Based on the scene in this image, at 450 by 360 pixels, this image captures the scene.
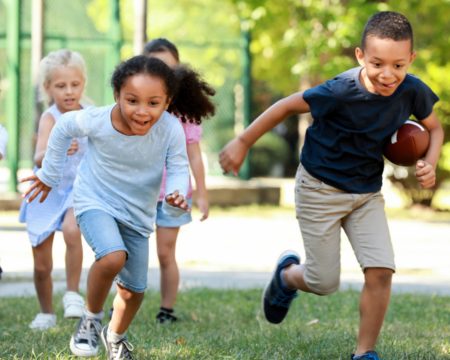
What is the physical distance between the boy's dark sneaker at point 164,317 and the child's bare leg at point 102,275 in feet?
4.04

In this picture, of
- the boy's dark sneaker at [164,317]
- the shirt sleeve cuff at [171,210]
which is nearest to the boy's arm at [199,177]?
the boy's dark sneaker at [164,317]

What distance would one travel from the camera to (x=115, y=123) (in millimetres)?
3135

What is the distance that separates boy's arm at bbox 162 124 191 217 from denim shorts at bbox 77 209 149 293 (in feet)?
1.07

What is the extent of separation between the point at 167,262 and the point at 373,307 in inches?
65.6

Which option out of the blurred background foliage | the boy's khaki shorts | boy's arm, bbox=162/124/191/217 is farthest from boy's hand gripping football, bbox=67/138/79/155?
the blurred background foliage

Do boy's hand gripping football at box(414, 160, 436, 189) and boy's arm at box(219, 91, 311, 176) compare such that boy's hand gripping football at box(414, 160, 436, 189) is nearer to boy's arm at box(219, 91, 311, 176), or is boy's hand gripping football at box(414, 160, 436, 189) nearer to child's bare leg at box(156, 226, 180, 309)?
boy's arm at box(219, 91, 311, 176)

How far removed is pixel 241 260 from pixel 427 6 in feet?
22.7

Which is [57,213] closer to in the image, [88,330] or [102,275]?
[88,330]

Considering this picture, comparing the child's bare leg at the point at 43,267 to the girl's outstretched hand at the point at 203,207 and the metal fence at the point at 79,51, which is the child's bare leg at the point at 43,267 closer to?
the girl's outstretched hand at the point at 203,207

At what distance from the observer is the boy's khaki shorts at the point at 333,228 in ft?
11.1

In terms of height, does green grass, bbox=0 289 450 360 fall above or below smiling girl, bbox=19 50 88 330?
below

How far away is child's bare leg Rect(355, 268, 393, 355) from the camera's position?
131 inches

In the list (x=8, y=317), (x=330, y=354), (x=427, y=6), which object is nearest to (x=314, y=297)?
(x=330, y=354)

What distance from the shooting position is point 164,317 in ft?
14.4
